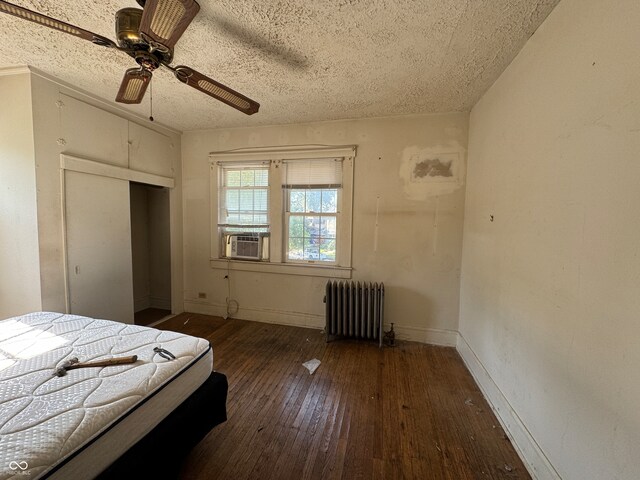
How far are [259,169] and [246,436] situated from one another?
288cm

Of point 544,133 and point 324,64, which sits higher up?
point 324,64

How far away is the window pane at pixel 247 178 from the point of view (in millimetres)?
3494

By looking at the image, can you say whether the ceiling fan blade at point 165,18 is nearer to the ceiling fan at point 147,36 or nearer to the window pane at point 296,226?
the ceiling fan at point 147,36

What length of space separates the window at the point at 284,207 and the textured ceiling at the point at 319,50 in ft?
2.31

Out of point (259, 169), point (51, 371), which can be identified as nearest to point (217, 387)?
point (51, 371)

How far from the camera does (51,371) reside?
1225 millimetres

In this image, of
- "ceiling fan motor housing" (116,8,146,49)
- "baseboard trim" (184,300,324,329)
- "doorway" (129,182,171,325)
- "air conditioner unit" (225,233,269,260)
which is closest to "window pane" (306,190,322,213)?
"air conditioner unit" (225,233,269,260)

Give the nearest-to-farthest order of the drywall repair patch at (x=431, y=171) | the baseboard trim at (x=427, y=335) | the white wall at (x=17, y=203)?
the white wall at (x=17, y=203), the drywall repair patch at (x=431, y=171), the baseboard trim at (x=427, y=335)

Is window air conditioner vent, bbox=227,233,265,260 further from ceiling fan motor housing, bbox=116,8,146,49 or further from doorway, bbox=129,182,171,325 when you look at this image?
ceiling fan motor housing, bbox=116,8,146,49

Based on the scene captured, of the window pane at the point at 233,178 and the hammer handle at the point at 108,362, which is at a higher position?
the window pane at the point at 233,178

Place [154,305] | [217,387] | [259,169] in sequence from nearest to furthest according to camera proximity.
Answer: [217,387] < [259,169] < [154,305]

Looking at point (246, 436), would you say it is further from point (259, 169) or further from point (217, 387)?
point (259, 169)

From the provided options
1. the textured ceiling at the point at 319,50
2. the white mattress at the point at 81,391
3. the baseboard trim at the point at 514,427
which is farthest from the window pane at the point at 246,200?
the baseboard trim at the point at 514,427

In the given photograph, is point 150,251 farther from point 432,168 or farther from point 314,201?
point 432,168
